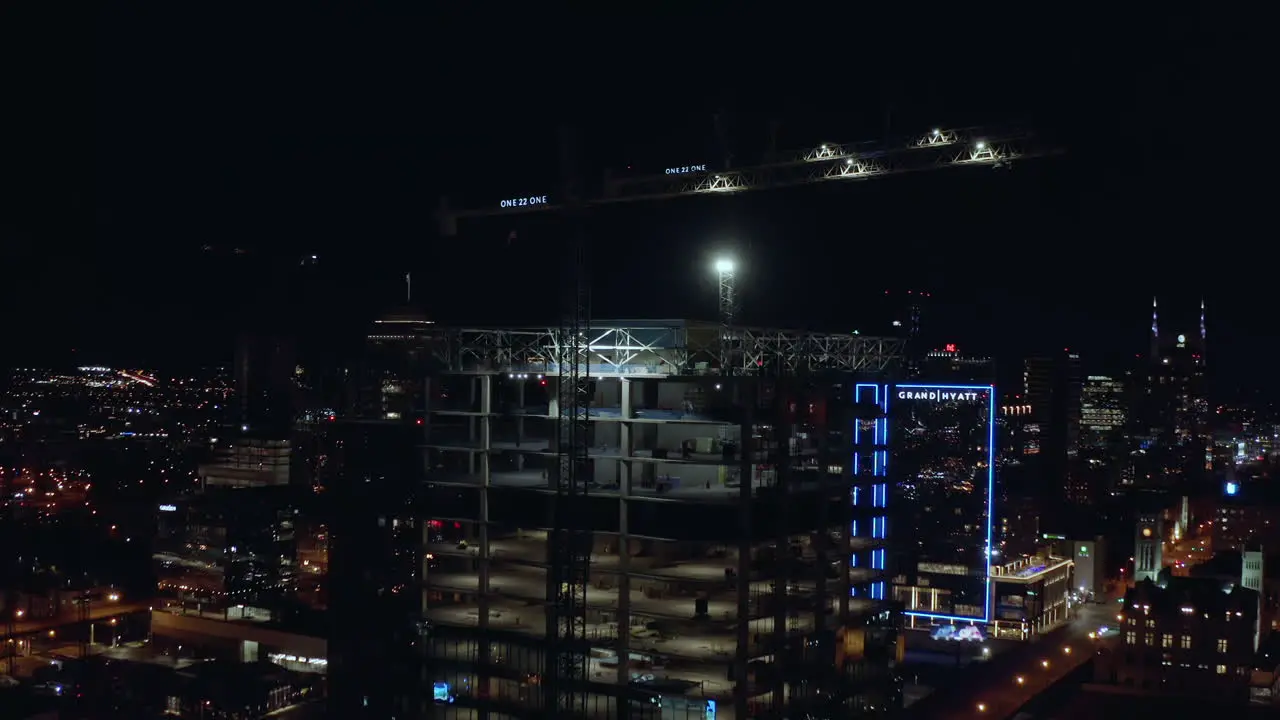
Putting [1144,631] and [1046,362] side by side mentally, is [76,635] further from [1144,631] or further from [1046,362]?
[1046,362]

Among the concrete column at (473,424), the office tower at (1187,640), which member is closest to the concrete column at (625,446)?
the concrete column at (473,424)

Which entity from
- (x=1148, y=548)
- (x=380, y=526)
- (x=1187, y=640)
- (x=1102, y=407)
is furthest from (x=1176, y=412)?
(x=380, y=526)

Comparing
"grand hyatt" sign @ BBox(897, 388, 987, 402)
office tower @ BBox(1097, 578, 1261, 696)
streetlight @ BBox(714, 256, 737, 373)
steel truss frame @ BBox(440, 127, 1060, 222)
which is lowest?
office tower @ BBox(1097, 578, 1261, 696)

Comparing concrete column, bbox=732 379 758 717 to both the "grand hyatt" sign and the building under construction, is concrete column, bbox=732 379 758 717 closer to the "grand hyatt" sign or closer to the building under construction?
the building under construction

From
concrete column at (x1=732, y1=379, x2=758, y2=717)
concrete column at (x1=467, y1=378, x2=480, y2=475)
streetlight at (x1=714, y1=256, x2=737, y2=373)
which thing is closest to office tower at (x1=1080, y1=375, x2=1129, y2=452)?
streetlight at (x1=714, y1=256, x2=737, y2=373)

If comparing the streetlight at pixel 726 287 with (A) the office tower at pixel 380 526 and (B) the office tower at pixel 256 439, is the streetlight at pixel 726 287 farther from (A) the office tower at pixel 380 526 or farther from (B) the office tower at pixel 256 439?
(B) the office tower at pixel 256 439

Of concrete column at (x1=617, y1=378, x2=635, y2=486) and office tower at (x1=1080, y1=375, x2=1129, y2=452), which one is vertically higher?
concrete column at (x1=617, y1=378, x2=635, y2=486)

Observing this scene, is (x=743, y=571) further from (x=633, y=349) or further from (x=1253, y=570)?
(x=1253, y=570)
